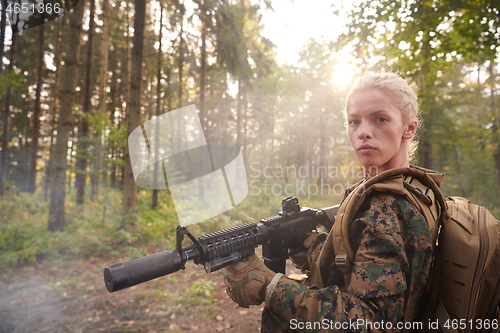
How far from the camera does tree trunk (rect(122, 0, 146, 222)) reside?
330 inches

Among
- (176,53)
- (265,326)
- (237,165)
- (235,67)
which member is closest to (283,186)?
(235,67)

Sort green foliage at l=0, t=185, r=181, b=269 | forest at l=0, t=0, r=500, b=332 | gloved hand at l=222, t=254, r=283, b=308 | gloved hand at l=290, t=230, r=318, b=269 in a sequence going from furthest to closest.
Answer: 1. green foliage at l=0, t=185, r=181, b=269
2. forest at l=0, t=0, r=500, b=332
3. gloved hand at l=290, t=230, r=318, b=269
4. gloved hand at l=222, t=254, r=283, b=308

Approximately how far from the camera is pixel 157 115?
34.6 feet

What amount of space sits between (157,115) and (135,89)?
1854 millimetres

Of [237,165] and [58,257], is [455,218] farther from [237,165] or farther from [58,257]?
[58,257]

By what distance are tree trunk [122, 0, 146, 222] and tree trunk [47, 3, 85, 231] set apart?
184 cm

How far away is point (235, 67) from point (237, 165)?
7.25 meters

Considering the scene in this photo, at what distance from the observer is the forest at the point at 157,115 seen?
5141 millimetres

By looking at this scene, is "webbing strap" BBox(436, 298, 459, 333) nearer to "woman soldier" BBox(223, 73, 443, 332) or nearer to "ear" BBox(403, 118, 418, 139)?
"woman soldier" BBox(223, 73, 443, 332)

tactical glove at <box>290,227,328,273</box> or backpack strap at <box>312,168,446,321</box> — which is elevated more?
backpack strap at <box>312,168,446,321</box>

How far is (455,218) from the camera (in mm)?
1699

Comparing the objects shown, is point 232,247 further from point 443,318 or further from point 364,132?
point 443,318

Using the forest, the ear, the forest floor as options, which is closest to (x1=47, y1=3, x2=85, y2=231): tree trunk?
the forest

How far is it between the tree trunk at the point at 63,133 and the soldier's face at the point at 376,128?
30.0ft
